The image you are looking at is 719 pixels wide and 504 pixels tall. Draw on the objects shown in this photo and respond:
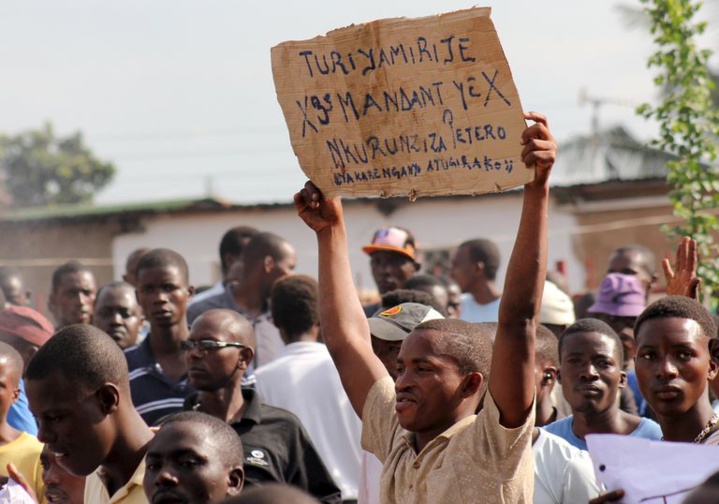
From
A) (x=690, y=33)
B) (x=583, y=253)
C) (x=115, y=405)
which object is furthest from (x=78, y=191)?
→ (x=115, y=405)

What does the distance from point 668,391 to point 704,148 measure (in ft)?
13.5

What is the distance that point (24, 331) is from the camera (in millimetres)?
7688

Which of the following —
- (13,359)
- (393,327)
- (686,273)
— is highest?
(686,273)

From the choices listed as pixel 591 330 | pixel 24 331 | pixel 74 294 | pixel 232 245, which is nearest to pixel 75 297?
pixel 74 294

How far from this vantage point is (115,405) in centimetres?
465

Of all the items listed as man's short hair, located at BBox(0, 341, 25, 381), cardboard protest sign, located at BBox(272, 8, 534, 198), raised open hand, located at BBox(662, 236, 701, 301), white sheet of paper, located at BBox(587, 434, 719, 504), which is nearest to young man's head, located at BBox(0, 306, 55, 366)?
man's short hair, located at BBox(0, 341, 25, 381)

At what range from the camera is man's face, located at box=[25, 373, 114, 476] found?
14.8 ft

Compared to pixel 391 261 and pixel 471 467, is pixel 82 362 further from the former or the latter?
pixel 391 261

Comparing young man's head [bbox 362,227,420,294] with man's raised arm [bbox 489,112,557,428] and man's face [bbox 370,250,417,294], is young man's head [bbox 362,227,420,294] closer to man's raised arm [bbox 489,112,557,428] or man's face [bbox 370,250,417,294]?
man's face [bbox 370,250,417,294]

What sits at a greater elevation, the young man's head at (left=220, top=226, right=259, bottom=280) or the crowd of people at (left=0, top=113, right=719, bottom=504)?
the young man's head at (left=220, top=226, right=259, bottom=280)

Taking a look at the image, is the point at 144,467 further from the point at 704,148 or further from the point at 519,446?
the point at 704,148

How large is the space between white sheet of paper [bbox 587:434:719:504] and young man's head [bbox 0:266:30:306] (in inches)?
318

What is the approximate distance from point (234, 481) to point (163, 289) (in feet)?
11.2

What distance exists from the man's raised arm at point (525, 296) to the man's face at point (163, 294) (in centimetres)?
404
